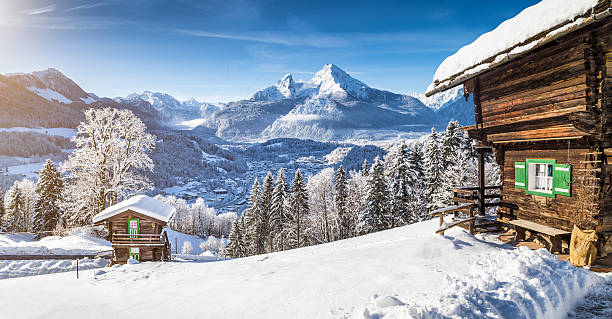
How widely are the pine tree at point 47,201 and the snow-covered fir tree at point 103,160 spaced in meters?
14.8

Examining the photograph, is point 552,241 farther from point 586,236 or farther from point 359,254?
point 359,254

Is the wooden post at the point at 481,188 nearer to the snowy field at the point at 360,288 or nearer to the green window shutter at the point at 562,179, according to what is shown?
the snowy field at the point at 360,288

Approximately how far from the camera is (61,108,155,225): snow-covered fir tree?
25453 millimetres

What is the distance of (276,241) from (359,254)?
30700 millimetres

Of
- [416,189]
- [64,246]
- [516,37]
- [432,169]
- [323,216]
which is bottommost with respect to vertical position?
[323,216]

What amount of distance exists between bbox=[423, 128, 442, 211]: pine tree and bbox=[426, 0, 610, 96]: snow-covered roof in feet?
66.7

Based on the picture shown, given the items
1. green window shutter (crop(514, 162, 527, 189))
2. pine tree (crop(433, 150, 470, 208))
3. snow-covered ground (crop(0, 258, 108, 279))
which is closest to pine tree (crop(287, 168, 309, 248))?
pine tree (crop(433, 150, 470, 208))

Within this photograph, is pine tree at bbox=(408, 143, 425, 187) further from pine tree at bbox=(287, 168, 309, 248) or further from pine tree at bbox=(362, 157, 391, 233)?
pine tree at bbox=(287, 168, 309, 248)

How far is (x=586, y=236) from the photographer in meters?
8.62

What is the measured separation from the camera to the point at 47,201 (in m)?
37.0

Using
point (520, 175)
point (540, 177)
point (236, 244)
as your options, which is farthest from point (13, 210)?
point (540, 177)

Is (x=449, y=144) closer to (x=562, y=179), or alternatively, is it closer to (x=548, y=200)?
(x=548, y=200)

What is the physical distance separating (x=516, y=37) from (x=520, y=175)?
5.23 metres

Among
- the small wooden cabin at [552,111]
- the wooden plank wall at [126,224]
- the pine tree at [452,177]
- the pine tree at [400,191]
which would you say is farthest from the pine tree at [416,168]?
the wooden plank wall at [126,224]
